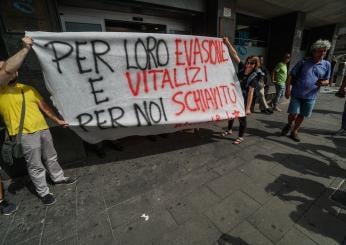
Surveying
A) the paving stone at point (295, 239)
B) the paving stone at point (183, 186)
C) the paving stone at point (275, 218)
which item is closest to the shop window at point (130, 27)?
the paving stone at point (183, 186)

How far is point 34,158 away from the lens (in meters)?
2.20

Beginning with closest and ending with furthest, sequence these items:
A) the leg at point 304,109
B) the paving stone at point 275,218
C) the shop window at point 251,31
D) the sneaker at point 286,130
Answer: the paving stone at point 275,218 < the leg at point 304,109 < the sneaker at point 286,130 < the shop window at point 251,31

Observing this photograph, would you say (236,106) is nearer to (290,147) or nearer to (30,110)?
(290,147)

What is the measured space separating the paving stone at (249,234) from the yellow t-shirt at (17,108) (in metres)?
2.58

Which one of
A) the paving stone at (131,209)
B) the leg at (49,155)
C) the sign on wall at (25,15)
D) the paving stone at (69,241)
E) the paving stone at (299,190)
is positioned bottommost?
the paving stone at (69,241)

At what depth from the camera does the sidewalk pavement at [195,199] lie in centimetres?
188

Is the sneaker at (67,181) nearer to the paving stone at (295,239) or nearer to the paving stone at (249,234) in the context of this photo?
the paving stone at (249,234)

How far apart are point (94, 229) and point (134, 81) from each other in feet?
6.25

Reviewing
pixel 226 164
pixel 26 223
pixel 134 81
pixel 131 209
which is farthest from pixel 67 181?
pixel 226 164

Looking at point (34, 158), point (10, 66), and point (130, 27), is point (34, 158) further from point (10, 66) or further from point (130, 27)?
point (130, 27)

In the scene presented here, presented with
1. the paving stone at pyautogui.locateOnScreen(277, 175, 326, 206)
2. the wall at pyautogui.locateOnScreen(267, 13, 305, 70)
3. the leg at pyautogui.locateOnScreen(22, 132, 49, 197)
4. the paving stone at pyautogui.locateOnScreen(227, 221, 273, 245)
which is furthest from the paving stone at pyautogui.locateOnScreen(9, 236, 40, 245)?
the wall at pyautogui.locateOnScreen(267, 13, 305, 70)

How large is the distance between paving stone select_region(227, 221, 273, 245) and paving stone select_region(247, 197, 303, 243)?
54mm

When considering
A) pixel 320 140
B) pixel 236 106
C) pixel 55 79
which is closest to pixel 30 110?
pixel 55 79

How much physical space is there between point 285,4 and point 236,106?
544cm
